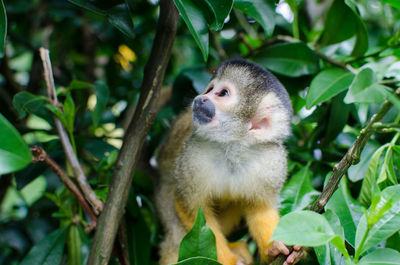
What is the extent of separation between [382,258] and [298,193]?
64cm

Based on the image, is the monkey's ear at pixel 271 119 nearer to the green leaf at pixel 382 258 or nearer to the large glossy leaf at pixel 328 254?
the large glossy leaf at pixel 328 254

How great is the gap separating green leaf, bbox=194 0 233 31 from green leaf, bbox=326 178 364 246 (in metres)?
0.73

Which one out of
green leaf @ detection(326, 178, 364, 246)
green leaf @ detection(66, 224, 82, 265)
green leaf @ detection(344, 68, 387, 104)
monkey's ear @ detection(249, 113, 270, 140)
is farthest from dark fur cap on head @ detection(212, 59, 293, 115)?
green leaf @ detection(66, 224, 82, 265)

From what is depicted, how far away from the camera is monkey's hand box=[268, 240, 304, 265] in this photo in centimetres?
134

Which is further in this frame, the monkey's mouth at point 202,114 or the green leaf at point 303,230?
the monkey's mouth at point 202,114

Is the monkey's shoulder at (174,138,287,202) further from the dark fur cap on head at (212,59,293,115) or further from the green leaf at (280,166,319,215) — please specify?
the dark fur cap on head at (212,59,293,115)

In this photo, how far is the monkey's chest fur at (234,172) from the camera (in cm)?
179

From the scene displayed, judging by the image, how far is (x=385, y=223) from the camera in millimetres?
1116

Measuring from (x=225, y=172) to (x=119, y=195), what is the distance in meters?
0.53

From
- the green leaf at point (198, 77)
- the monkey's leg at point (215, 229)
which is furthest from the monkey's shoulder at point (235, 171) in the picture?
the green leaf at point (198, 77)

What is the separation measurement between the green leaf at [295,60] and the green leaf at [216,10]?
0.72 metres

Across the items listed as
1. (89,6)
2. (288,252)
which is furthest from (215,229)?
(89,6)

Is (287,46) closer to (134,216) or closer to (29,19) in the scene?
(134,216)

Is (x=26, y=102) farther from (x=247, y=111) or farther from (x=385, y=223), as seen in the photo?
(x=385, y=223)
